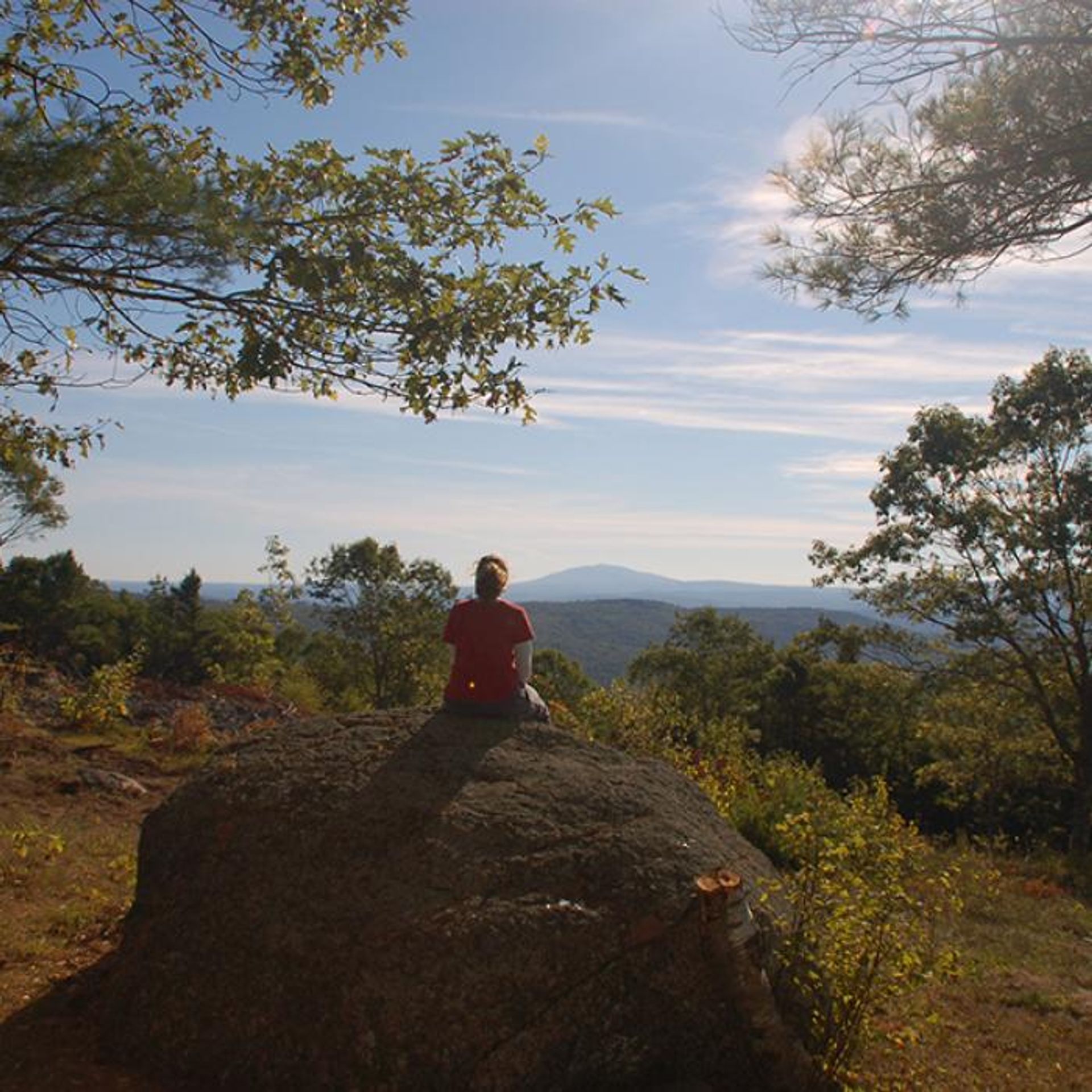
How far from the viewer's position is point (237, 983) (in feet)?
13.4

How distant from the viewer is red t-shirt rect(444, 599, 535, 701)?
5.94m

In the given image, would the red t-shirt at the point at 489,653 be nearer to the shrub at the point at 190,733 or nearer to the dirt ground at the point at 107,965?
the dirt ground at the point at 107,965

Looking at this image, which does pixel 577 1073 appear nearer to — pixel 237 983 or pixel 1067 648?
pixel 237 983

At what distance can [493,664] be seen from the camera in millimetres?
5949

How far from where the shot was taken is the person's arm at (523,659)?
5.95 meters

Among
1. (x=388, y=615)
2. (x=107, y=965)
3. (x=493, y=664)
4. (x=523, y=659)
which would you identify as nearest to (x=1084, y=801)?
(x=388, y=615)

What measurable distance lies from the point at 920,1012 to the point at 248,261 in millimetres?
5302

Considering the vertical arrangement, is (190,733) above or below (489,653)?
below

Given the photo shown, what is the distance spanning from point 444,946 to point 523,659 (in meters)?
2.31

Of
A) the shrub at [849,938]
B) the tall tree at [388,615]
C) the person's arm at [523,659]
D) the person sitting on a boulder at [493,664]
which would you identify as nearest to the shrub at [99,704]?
the tall tree at [388,615]

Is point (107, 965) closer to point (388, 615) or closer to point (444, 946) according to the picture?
point (444, 946)

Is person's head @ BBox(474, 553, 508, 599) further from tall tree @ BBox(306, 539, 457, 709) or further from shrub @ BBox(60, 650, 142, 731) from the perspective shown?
tall tree @ BBox(306, 539, 457, 709)

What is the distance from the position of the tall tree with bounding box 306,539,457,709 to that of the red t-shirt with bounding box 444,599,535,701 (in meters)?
12.5

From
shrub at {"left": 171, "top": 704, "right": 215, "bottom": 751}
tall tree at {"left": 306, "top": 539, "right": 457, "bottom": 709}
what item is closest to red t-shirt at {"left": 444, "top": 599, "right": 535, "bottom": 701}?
shrub at {"left": 171, "top": 704, "right": 215, "bottom": 751}
